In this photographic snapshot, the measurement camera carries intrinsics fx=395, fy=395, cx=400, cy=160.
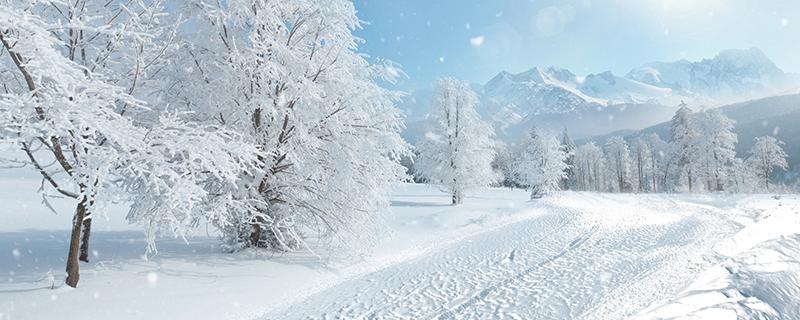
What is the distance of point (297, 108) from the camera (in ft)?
29.3

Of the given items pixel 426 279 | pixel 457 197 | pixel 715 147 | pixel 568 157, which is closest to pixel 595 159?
pixel 568 157

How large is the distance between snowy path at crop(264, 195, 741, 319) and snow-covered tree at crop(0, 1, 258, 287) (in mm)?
2533

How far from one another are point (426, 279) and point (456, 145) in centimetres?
1964

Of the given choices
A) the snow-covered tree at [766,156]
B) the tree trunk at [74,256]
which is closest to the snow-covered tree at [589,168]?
the snow-covered tree at [766,156]

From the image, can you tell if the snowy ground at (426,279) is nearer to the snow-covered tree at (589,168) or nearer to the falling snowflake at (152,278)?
the falling snowflake at (152,278)

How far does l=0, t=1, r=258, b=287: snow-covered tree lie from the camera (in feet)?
14.3

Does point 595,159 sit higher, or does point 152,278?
point 595,159

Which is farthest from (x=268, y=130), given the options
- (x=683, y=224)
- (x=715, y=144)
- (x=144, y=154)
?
(x=715, y=144)

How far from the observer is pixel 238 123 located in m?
8.49

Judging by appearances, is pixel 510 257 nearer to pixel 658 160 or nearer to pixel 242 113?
pixel 242 113

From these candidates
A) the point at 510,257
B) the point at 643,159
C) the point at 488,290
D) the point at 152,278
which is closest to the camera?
the point at 488,290

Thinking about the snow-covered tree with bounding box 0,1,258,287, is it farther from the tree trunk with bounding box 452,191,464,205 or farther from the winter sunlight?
the tree trunk with bounding box 452,191,464,205

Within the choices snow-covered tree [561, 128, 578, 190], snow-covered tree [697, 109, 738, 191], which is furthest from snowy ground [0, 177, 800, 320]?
snow-covered tree [561, 128, 578, 190]

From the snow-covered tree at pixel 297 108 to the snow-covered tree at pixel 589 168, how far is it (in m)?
85.2
